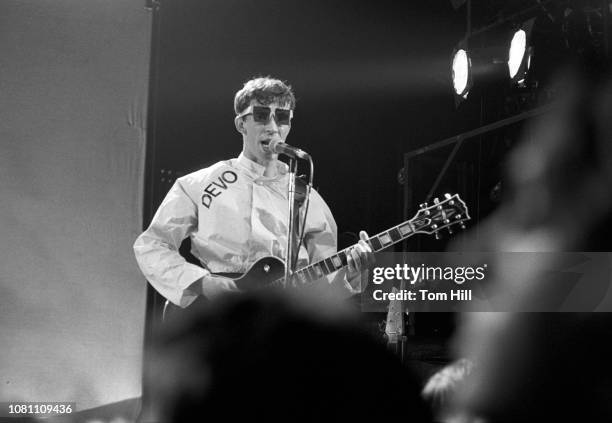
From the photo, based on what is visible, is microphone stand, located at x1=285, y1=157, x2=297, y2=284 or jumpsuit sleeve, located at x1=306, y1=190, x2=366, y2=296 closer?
microphone stand, located at x1=285, y1=157, x2=297, y2=284

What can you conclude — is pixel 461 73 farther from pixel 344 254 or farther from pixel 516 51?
pixel 344 254

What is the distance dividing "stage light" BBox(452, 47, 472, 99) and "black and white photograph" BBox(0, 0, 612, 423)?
0.04 feet

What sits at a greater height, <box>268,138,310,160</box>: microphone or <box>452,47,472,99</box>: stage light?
<box>452,47,472,99</box>: stage light

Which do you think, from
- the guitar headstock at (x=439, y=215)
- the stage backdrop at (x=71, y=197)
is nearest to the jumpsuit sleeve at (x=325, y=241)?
the guitar headstock at (x=439, y=215)

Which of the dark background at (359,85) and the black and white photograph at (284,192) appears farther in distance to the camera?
the dark background at (359,85)

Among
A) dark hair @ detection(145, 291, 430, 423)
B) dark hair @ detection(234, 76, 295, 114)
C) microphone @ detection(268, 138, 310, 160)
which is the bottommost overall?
dark hair @ detection(145, 291, 430, 423)

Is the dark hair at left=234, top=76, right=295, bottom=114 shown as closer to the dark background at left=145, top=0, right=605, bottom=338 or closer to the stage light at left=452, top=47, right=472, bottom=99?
the dark background at left=145, top=0, right=605, bottom=338

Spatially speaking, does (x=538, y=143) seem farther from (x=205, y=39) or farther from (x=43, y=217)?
(x=43, y=217)

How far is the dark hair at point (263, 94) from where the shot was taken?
3402 millimetres

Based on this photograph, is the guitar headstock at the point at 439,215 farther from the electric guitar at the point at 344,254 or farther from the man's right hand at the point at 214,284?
the man's right hand at the point at 214,284

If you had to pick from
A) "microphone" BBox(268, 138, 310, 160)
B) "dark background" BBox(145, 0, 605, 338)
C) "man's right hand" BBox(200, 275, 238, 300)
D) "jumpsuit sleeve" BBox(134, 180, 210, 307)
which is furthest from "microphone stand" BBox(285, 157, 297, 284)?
"dark background" BBox(145, 0, 605, 338)

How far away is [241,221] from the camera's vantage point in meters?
3.26

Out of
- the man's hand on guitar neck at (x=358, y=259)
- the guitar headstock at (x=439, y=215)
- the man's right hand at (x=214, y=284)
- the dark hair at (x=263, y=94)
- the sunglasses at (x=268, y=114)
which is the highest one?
the dark hair at (x=263, y=94)

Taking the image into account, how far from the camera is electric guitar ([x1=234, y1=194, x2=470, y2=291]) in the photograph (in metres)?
2.91
